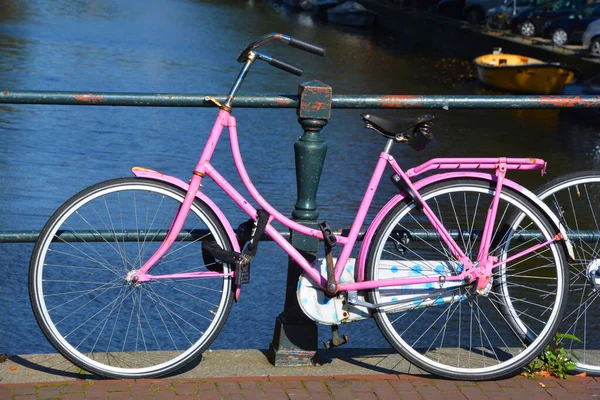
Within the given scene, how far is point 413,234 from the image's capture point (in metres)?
4.21

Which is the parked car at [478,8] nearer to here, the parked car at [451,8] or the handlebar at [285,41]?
the parked car at [451,8]

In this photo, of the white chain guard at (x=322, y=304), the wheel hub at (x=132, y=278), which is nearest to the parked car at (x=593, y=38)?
the white chain guard at (x=322, y=304)

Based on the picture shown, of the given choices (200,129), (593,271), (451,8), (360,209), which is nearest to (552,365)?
(593,271)

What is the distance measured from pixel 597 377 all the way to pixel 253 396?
1459 mm

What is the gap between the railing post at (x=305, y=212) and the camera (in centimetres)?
397

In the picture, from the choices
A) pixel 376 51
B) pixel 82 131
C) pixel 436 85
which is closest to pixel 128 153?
pixel 82 131

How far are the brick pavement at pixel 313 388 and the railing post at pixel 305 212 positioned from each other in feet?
Result: 0.56

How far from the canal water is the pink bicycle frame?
88.3 inches

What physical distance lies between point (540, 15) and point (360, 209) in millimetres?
29628

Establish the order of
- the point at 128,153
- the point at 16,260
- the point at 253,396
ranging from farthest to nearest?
the point at 128,153 < the point at 16,260 < the point at 253,396

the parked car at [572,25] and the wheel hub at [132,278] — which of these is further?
the parked car at [572,25]

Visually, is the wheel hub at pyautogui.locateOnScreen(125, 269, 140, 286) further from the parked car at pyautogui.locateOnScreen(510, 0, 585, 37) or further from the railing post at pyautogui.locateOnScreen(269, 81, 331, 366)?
the parked car at pyautogui.locateOnScreen(510, 0, 585, 37)

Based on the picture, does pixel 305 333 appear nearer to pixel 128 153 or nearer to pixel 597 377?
pixel 597 377

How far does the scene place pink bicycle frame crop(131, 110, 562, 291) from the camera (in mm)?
3846
